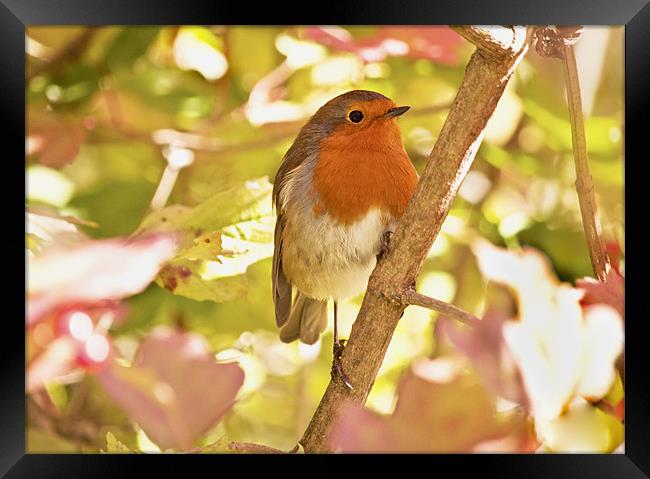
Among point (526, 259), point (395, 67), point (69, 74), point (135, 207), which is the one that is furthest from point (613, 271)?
point (69, 74)

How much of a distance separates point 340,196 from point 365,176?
0.22 feet

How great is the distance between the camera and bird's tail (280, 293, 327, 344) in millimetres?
1918

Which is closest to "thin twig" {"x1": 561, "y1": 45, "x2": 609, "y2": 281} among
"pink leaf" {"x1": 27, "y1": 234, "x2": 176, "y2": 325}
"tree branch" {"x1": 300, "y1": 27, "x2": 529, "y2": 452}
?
"tree branch" {"x1": 300, "y1": 27, "x2": 529, "y2": 452}

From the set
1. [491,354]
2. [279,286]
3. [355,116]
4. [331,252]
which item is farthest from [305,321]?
[491,354]

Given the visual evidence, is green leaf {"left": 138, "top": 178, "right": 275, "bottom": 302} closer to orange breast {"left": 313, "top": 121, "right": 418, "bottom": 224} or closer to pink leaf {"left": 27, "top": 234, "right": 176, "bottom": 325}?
pink leaf {"left": 27, "top": 234, "right": 176, "bottom": 325}

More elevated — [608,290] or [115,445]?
[608,290]

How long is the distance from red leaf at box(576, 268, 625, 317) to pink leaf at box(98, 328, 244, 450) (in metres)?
0.73

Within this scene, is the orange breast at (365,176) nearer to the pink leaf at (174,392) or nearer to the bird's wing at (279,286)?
the bird's wing at (279,286)

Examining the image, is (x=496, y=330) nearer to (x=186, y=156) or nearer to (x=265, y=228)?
(x=265, y=228)

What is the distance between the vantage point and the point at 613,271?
5.55ft

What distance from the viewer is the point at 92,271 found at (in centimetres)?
165
